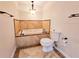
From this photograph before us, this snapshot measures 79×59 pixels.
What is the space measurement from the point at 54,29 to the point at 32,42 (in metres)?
0.98

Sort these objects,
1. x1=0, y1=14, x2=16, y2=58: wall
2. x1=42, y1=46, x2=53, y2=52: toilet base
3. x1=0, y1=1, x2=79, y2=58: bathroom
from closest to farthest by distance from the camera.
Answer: x1=0, y1=14, x2=16, y2=58: wall → x1=0, y1=1, x2=79, y2=58: bathroom → x1=42, y1=46, x2=53, y2=52: toilet base

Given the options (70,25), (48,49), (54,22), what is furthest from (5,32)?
(54,22)

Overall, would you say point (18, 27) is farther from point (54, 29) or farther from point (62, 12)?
point (62, 12)

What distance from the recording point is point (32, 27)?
3594 millimetres

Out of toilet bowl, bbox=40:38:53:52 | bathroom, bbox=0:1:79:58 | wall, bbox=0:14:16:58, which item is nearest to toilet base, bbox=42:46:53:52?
toilet bowl, bbox=40:38:53:52

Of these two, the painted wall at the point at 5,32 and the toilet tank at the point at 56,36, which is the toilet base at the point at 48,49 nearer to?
the toilet tank at the point at 56,36

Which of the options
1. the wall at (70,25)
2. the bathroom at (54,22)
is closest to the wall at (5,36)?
the bathroom at (54,22)

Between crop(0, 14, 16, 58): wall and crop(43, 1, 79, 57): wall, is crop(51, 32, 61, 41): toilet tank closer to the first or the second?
crop(43, 1, 79, 57): wall

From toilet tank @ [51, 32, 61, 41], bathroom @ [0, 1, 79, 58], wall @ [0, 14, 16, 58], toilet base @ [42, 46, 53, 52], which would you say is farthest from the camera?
toilet base @ [42, 46, 53, 52]

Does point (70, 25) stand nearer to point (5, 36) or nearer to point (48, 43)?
point (48, 43)

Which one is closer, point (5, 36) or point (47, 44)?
point (5, 36)

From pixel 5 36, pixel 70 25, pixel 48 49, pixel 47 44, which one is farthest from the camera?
pixel 48 49

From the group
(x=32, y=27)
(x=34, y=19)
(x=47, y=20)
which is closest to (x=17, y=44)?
(x=32, y=27)

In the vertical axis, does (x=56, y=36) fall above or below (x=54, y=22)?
below
